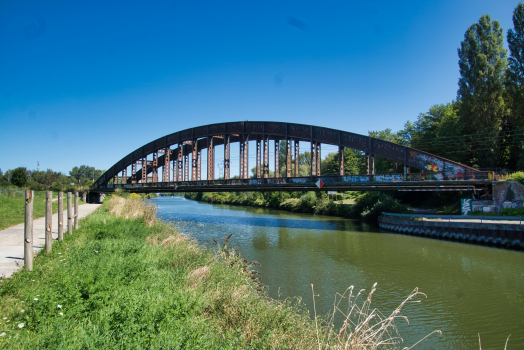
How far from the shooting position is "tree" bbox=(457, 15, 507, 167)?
33.2 m

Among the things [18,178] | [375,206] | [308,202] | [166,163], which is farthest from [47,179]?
[375,206]

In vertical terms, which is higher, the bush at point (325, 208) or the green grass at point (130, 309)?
the green grass at point (130, 309)

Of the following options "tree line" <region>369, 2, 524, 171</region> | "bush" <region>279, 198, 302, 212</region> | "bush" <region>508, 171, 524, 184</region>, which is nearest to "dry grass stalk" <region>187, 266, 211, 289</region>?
"bush" <region>508, 171, 524, 184</region>

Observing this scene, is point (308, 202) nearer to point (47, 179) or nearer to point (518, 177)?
point (518, 177)

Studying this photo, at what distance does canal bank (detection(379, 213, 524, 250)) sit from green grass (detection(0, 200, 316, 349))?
19791 mm

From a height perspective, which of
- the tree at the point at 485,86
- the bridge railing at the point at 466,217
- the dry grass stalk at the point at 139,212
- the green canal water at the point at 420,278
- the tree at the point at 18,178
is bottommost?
the green canal water at the point at 420,278

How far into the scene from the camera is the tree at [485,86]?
1309 inches

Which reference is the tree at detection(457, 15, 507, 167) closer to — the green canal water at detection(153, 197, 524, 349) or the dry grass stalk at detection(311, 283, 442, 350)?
the green canal water at detection(153, 197, 524, 349)

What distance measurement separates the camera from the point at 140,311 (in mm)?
4586

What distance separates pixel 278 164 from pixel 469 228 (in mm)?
21938

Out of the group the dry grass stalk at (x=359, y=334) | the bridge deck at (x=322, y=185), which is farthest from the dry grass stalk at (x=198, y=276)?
the bridge deck at (x=322, y=185)

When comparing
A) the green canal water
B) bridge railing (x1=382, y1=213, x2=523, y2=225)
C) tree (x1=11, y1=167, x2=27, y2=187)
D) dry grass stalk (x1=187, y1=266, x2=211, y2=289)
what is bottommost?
the green canal water

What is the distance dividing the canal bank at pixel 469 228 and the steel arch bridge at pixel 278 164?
3.81 meters

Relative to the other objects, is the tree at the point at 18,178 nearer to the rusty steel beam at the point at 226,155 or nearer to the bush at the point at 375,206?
the rusty steel beam at the point at 226,155
